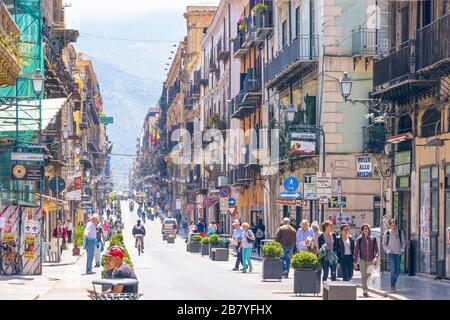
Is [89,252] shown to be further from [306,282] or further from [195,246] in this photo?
[195,246]

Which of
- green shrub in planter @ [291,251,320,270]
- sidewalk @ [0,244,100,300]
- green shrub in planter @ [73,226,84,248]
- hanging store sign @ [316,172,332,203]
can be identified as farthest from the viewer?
green shrub in planter @ [73,226,84,248]

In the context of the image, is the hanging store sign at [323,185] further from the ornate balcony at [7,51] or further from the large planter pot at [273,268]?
the ornate balcony at [7,51]

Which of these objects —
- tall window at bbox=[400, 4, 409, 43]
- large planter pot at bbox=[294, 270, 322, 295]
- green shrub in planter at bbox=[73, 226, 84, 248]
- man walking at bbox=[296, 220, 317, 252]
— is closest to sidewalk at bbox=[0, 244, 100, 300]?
large planter pot at bbox=[294, 270, 322, 295]

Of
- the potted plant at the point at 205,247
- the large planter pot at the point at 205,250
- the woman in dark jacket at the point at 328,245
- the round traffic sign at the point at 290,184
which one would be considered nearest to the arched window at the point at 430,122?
the woman in dark jacket at the point at 328,245

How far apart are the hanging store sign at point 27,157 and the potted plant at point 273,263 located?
6.48 meters

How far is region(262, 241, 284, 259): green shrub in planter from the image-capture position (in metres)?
31.2

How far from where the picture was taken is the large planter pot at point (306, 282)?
84.2 feet

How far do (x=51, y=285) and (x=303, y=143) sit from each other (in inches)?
536

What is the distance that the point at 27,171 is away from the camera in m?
32.8

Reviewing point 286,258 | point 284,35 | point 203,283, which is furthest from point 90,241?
point 284,35

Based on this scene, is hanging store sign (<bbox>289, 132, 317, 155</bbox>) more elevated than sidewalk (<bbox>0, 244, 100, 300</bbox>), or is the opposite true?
hanging store sign (<bbox>289, 132, 317, 155</bbox>)

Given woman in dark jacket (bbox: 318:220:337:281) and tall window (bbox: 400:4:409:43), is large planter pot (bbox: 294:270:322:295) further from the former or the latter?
tall window (bbox: 400:4:409:43)

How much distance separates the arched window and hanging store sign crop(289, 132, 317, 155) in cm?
751

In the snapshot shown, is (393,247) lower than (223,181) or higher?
lower
